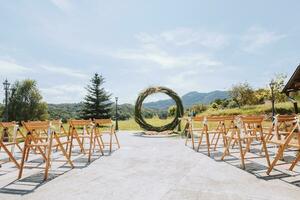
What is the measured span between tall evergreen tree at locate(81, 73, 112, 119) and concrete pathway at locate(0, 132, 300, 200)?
2484 centimetres

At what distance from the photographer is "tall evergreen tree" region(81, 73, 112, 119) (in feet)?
100

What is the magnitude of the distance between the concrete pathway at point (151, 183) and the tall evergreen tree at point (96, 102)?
24838 mm

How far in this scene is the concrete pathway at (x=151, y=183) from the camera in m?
3.71

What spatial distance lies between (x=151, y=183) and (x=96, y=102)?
27529 millimetres

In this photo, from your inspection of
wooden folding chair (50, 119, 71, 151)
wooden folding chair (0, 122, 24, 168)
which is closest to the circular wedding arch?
wooden folding chair (50, 119, 71, 151)

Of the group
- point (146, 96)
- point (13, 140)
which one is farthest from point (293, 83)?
point (13, 140)

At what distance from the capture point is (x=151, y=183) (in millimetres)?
4328

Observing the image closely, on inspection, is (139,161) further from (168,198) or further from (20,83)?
(20,83)

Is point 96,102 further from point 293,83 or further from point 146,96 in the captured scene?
point 293,83

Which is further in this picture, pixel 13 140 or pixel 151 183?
pixel 13 140

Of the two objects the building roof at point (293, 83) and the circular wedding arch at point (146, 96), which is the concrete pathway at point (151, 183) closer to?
the building roof at point (293, 83)

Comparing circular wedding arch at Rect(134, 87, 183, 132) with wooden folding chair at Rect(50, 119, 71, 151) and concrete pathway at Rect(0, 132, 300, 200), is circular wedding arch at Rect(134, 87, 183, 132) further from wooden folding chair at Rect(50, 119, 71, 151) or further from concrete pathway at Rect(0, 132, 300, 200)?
concrete pathway at Rect(0, 132, 300, 200)

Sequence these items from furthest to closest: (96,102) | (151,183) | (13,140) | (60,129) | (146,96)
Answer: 1. (96,102)
2. (146,96)
3. (60,129)
4. (13,140)
5. (151,183)

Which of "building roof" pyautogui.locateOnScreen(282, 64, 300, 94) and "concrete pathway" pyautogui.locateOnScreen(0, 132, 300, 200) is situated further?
"building roof" pyautogui.locateOnScreen(282, 64, 300, 94)
